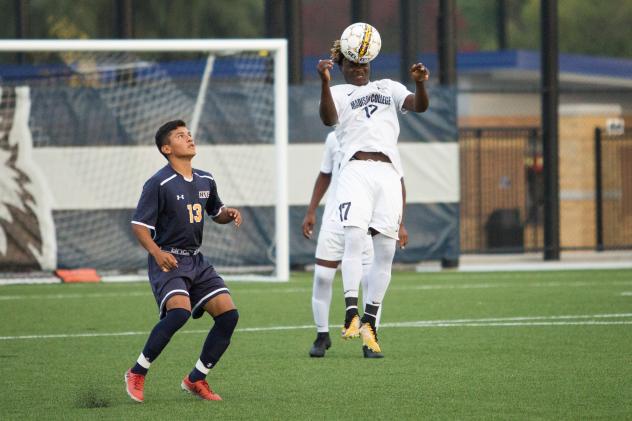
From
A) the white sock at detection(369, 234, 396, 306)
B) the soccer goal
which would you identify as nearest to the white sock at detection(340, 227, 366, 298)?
the white sock at detection(369, 234, 396, 306)

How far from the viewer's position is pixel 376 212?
9961 millimetres

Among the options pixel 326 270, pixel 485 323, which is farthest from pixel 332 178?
pixel 485 323

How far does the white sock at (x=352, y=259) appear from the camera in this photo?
9914 millimetres

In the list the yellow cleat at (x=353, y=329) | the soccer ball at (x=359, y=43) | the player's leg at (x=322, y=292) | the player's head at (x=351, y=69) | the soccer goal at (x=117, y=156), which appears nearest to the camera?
the yellow cleat at (x=353, y=329)

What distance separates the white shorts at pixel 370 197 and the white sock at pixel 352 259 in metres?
0.09

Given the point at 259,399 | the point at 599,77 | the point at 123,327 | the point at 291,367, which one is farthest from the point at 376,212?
the point at 599,77

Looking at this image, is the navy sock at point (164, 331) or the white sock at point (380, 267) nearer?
the navy sock at point (164, 331)

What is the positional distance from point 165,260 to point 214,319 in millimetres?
471

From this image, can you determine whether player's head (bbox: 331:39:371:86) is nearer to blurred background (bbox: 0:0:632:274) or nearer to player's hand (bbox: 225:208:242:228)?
player's hand (bbox: 225:208:242:228)

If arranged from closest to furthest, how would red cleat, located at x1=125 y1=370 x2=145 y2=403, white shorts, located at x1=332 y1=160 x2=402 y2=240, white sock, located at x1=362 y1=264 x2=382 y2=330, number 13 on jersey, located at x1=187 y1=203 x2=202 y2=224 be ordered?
1. red cleat, located at x1=125 y1=370 x2=145 y2=403
2. number 13 on jersey, located at x1=187 y1=203 x2=202 y2=224
3. white shorts, located at x1=332 y1=160 x2=402 y2=240
4. white sock, located at x1=362 y1=264 x2=382 y2=330

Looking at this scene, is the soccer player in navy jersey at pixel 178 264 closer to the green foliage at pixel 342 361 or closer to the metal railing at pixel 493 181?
the green foliage at pixel 342 361

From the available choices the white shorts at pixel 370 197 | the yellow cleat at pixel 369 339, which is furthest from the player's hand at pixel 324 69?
the yellow cleat at pixel 369 339

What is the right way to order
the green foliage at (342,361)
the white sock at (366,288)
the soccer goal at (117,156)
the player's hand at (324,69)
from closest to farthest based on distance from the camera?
the green foliage at (342,361)
the player's hand at (324,69)
the white sock at (366,288)
the soccer goal at (117,156)

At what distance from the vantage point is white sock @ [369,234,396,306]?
10.0 meters
